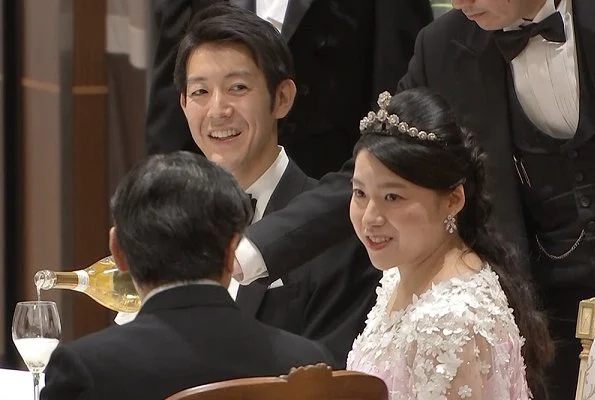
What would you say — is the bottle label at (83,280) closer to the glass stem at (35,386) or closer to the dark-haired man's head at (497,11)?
the glass stem at (35,386)

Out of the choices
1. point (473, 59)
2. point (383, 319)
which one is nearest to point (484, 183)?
point (383, 319)

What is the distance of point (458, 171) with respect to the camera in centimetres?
237

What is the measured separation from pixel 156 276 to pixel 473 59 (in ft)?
4.25

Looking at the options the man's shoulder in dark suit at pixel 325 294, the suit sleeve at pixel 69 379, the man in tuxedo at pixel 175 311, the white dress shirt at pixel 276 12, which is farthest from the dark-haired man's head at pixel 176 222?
the white dress shirt at pixel 276 12

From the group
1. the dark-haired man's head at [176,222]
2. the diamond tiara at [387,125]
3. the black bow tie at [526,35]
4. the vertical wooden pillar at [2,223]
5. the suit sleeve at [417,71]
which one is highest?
the black bow tie at [526,35]

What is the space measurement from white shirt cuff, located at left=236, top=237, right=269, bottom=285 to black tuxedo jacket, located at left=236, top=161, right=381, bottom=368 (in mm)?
117

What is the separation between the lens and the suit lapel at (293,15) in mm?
3150

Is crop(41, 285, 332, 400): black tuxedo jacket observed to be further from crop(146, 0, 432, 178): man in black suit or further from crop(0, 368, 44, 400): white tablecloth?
crop(146, 0, 432, 178): man in black suit

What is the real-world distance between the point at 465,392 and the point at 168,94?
143cm

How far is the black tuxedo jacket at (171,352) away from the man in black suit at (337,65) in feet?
4.73

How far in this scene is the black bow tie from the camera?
266cm

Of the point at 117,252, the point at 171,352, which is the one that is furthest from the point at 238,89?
the point at 171,352

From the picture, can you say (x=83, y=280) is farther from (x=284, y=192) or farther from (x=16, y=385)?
(x=284, y=192)

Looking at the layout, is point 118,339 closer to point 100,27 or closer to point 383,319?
point 383,319
